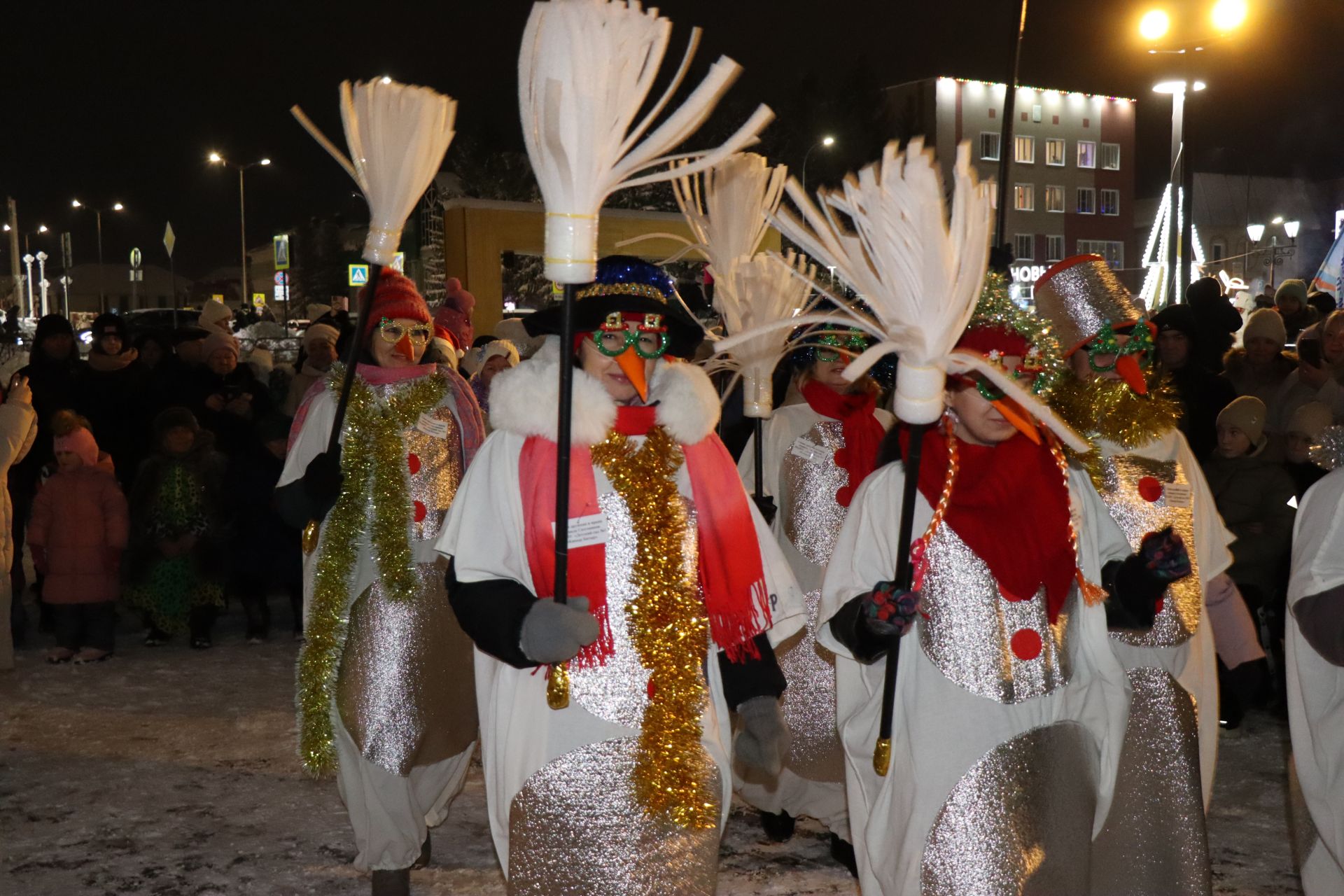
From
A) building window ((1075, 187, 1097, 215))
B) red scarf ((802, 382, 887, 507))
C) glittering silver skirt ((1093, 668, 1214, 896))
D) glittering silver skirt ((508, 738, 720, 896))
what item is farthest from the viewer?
building window ((1075, 187, 1097, 215))

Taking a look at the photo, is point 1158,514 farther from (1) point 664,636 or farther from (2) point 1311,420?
(2) point 1311,420

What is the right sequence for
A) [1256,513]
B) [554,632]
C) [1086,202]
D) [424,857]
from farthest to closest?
[1086,202] → [1256,513] → [424,857] → [554,632]

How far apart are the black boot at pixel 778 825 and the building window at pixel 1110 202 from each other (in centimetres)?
6033

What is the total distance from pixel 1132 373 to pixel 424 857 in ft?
10.1

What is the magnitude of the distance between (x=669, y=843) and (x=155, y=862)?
114 inches

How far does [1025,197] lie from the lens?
5966 cm

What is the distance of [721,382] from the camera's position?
884cm

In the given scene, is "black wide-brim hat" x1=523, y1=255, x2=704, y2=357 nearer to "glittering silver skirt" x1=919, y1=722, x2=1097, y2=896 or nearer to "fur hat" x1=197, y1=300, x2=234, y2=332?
"glittering silver skirt" x1=919, y1=722, x2=1097, y2=896

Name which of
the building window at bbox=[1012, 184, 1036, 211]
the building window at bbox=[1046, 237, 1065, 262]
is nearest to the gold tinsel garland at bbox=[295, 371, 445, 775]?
the building window at bbox=[1012, 184, 1036, 211]

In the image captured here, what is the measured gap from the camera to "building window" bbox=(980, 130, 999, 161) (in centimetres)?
5469

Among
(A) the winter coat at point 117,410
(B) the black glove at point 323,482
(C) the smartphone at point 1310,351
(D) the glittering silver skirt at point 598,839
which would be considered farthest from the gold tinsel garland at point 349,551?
(C) the smartphone at point 1310,351

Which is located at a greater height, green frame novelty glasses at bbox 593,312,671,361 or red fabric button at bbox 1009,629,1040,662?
green frame novelty glasses at bbox 593,312,671,361

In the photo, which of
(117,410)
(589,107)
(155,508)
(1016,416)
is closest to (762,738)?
(1016,416)

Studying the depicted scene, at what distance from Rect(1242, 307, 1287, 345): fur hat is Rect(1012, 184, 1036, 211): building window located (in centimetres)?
5197
